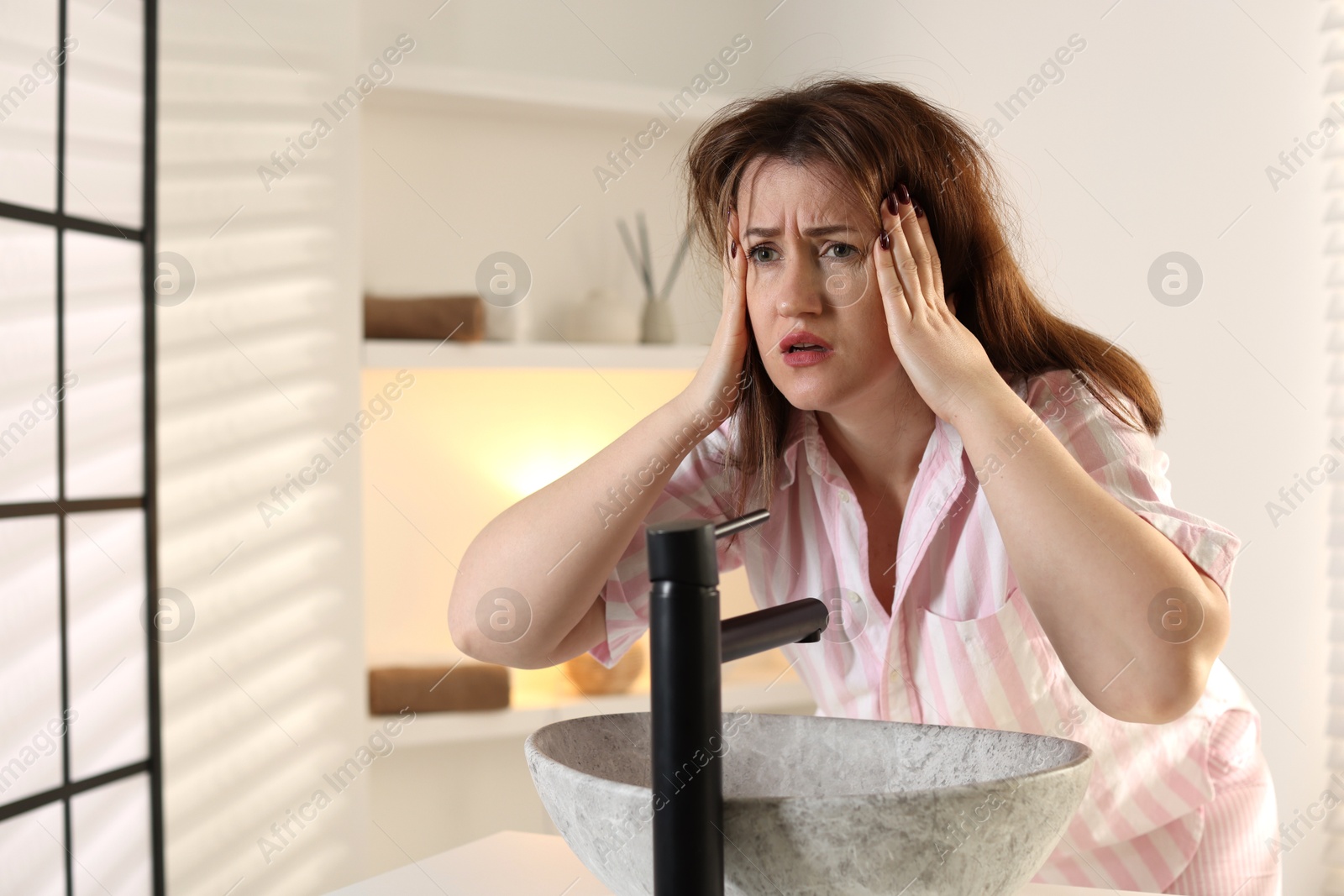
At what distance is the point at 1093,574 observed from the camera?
0.81 metres

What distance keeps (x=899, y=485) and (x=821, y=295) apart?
0.75 feet

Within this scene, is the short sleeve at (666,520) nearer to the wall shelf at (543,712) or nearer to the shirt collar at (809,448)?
the shirt collar at (809,448)

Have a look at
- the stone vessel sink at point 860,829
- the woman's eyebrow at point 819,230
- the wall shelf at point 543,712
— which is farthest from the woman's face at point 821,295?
the wall shelf at point 543,712

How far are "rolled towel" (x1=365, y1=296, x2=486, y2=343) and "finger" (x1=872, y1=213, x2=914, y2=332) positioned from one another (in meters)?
1.24

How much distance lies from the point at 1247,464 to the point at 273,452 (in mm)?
1619

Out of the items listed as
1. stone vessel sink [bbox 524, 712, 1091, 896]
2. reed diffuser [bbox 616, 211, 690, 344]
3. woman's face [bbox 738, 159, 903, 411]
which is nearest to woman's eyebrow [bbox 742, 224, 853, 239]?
woman's face [bbox 738, 159, 903, 411]

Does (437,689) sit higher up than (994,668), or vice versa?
(994,668)

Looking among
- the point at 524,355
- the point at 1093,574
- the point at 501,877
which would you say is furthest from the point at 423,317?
the point at 1093,574

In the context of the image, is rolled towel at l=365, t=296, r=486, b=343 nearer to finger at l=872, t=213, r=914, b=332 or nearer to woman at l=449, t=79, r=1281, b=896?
woman at l=449, t=79, r=1281, b=896

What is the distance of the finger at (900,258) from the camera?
923 millimetres

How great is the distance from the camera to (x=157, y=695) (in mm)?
1756

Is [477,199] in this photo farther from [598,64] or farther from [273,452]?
[273,452]

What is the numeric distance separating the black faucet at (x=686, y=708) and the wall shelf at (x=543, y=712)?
1.44 meters

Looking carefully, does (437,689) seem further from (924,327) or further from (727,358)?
(924,327)
